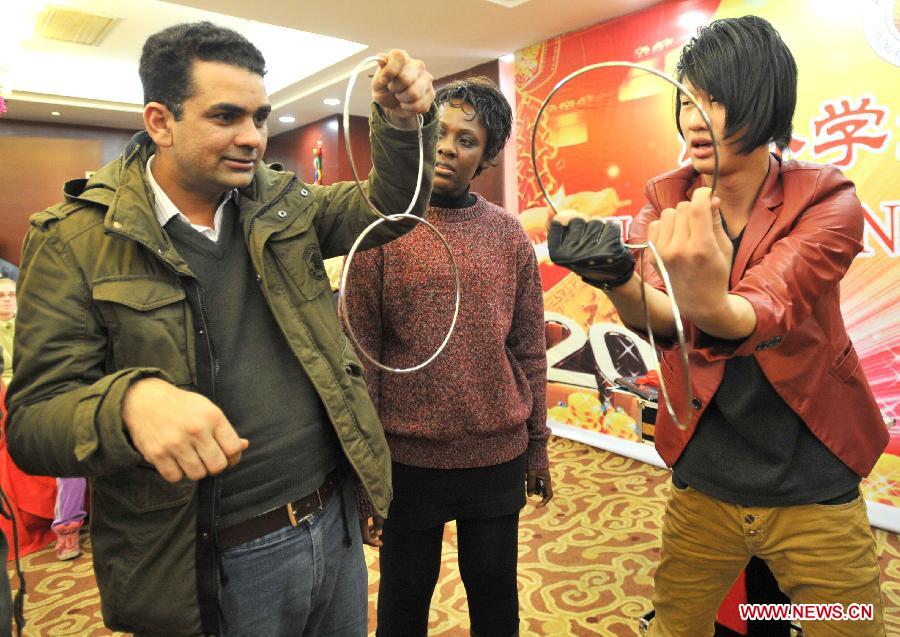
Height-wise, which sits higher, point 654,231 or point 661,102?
point 661,102

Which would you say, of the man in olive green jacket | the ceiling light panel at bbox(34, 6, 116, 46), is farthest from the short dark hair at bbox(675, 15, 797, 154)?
the ceiling light panel at bbox(34, 6, 116, 46)

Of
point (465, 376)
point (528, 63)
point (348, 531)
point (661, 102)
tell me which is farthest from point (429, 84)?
point (528, 63)

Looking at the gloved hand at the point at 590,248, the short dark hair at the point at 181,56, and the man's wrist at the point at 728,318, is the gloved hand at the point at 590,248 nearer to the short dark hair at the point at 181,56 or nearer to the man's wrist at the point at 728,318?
the man's wrist at the point at 728,318

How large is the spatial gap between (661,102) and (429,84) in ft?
10.7

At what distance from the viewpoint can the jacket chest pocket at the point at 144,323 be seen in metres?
1.02

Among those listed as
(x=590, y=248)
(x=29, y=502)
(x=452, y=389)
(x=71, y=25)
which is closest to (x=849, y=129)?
(x=452, y=389)

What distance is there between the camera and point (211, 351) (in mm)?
1088

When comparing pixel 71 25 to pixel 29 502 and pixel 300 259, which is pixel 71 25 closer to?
pixel 29 502

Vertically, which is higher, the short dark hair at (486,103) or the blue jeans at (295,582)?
the short dark hair at (486,103)

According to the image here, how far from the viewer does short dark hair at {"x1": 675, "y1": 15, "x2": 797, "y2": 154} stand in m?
1.08

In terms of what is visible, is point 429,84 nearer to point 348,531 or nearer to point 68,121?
point 348,531

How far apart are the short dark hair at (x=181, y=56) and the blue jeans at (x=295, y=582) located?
32.4 inches

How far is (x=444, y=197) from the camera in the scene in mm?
1575

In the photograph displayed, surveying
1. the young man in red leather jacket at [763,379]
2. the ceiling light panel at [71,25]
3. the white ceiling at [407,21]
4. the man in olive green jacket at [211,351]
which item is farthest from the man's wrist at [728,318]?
the ceiling light panel at [71,25]
